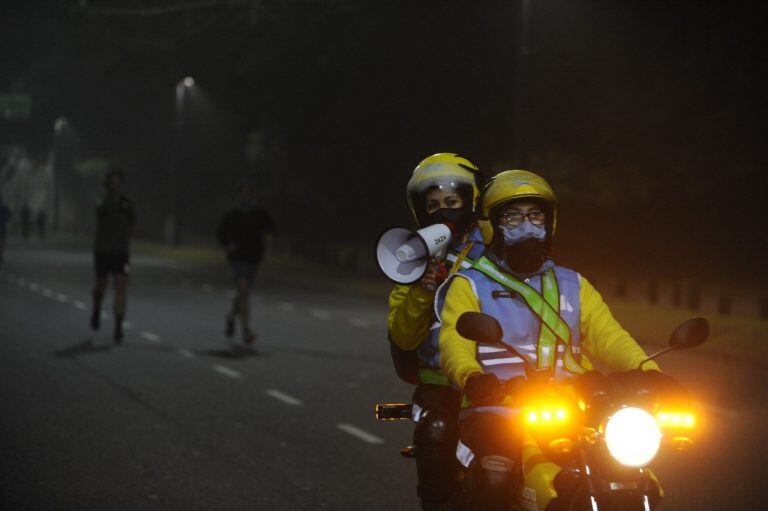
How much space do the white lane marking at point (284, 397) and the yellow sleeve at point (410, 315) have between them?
19.9ft

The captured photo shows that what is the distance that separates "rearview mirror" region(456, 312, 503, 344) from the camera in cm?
388

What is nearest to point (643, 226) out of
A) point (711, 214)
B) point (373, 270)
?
point (711, 214)

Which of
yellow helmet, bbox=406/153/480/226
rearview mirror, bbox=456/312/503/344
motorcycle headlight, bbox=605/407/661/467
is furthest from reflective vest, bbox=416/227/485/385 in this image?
motorcycle headlight, bbox=605/407/661/467

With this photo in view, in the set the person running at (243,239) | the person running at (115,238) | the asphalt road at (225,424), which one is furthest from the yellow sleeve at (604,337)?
the person running at (115,238)

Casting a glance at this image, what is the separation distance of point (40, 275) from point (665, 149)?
48.5 ft

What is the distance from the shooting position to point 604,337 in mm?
4488

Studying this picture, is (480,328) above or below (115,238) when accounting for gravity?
above

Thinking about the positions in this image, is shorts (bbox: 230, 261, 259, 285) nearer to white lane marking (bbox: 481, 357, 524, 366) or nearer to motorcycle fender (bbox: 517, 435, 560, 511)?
white lane marking (bbox: 481, 357, 524, 366)

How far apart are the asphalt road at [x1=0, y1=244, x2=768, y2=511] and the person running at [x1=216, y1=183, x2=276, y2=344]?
73 cm

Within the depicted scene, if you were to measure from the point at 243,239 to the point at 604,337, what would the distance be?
11342mm

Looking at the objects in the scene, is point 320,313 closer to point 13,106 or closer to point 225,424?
point 225,424

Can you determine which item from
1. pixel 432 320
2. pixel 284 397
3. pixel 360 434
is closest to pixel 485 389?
pixel 432 320

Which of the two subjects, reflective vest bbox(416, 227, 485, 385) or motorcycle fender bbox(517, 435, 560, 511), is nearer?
motorcycle fender bbox(517, 435, 560, 511)

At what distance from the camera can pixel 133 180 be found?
71812mm
